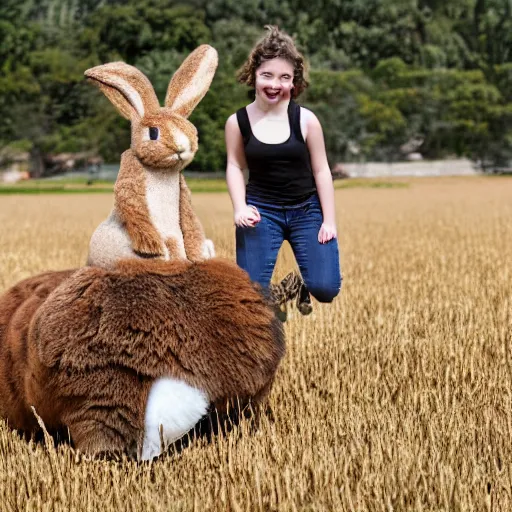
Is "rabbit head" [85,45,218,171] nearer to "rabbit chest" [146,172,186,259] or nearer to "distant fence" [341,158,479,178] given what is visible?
"rabbit chest" [146,172,186,259]

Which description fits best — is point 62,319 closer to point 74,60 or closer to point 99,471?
point 99,471

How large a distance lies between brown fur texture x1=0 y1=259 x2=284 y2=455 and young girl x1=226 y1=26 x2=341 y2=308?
2.81 ft

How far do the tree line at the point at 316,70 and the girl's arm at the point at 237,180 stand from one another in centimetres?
3062

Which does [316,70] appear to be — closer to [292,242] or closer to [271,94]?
[292,242]

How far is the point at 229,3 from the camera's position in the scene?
155ft

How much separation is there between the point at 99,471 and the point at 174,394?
1.09ft

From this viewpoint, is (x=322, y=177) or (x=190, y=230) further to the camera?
(x=322, y=177)

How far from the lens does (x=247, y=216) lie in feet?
11.6

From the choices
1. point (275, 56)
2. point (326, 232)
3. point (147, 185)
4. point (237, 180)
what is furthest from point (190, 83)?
point (326, 232)

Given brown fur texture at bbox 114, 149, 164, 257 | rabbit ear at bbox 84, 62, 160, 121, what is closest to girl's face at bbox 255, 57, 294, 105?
rabbit ear at bbox 84, 62, 160, 121

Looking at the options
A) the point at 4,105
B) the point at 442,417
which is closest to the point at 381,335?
the point at 442,417

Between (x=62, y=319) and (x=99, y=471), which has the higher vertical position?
(x=62, y=319)

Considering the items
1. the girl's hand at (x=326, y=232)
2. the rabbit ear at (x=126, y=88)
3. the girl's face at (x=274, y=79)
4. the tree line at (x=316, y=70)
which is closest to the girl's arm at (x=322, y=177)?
the girl's hand at (x=326, y=232)

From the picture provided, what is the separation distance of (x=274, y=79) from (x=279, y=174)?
431mm
